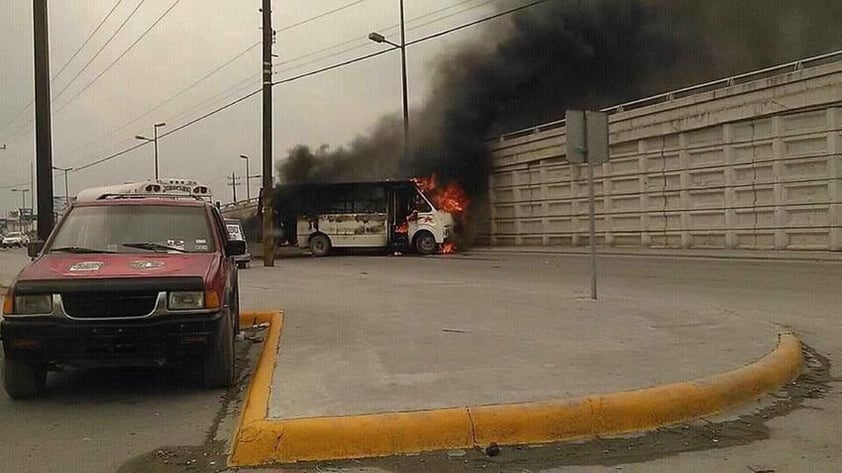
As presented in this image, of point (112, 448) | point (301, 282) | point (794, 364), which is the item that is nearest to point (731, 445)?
point (794, 364)

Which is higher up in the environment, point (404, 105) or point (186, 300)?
point (404, 105)

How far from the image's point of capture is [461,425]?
4.68m

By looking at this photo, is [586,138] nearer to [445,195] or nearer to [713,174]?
[713,174]

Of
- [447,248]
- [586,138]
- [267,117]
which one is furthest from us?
[447,248]

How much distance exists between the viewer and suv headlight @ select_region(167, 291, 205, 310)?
5.79 metres

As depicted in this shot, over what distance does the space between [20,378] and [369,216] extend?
Answer: 71.9 ft

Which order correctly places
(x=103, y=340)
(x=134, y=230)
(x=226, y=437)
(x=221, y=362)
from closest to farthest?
(x=226, y=437) < (x=103, y=340) < (x=221, y=362) < (x=134, y=230)

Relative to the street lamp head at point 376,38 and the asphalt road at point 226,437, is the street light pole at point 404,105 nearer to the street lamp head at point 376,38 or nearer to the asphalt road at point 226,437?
the street lamp head at point 376,38

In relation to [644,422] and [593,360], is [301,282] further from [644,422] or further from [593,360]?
[644,422]

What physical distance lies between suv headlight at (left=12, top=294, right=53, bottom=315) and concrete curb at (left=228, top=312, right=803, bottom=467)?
1.65 meters

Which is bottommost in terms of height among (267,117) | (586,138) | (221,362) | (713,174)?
(221,362)

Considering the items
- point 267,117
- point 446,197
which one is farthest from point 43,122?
point 446,197

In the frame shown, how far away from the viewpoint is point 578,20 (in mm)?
35781

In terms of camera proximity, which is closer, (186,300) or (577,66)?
(186,300)
